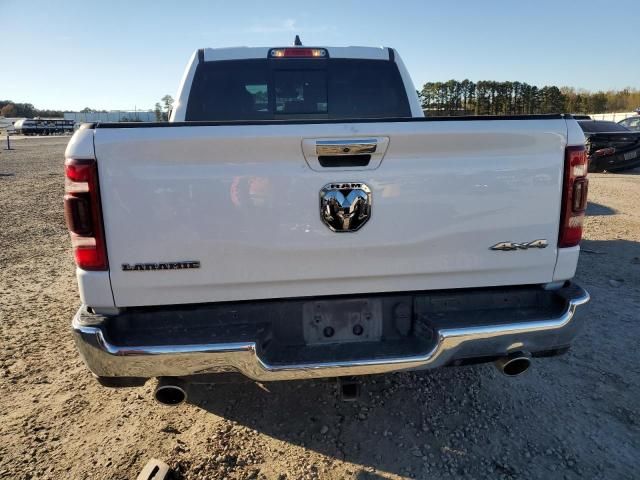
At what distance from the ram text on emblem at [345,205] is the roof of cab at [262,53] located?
2339mm

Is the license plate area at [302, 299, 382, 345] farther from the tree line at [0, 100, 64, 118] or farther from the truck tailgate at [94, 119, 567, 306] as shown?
the tree line at [0, 100, 64, 118]

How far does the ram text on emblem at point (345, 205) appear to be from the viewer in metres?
2.20

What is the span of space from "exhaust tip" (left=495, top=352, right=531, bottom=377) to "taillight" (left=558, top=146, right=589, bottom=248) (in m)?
0.61

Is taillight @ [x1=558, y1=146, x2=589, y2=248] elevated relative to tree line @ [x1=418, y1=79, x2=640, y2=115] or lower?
lower

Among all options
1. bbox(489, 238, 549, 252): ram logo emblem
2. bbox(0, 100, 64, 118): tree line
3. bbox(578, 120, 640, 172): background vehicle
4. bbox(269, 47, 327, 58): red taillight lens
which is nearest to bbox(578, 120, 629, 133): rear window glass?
bbox(578, 120, 640, 172): background vehicle

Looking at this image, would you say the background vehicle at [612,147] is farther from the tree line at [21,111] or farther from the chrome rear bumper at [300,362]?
the tree line at [21,111]

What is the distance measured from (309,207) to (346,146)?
330 millimetres

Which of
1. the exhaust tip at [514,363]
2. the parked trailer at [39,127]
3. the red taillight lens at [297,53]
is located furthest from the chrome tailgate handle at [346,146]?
the parked trailer at [39,127]

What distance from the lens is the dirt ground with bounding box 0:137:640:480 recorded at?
102 inches

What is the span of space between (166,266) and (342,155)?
3.20ft

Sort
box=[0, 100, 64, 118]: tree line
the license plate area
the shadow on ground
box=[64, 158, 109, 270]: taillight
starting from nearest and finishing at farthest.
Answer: box=[64, 158, 109, 270]: taillight < the license plate area < the shadow on ground < box=[0, 100, 64, 118]: tree line

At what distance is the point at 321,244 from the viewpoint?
7.45ft

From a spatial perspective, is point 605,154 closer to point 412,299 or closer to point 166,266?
point 412,299

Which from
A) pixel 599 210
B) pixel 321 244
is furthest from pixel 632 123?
pixel 321 244
